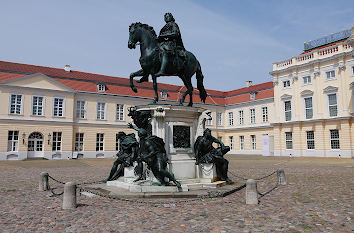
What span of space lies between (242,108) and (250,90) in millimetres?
3081

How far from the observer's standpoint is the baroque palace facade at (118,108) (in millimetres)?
28812

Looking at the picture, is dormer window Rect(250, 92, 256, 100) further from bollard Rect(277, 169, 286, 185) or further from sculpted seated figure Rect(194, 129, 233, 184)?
sculpted seated figure Rect(194, 129, 233, 184)

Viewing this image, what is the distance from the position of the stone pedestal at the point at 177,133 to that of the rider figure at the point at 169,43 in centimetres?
121

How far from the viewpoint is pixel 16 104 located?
28859 millimetres

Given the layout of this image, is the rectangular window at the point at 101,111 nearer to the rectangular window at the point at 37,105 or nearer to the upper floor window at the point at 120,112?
the upper floor window at the point at 120,112

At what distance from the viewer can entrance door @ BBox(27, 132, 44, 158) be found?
29.4 meters

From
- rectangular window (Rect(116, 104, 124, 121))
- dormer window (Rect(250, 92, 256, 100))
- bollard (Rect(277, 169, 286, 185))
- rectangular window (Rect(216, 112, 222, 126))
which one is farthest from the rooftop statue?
rectangular window (Rect(216, 112, 222, 126))

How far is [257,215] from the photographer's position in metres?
5.31

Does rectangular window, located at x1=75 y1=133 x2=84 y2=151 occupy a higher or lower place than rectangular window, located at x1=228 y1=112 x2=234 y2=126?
lower

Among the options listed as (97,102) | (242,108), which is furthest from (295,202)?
(242,108)

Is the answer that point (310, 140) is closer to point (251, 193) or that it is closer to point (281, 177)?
point (281, 177)

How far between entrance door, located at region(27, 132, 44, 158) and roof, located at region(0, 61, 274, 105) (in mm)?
6378

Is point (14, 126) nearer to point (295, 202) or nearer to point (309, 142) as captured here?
point (295, 202)

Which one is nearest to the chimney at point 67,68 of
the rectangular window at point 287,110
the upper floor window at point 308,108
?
the rectangular window at point 287,110
